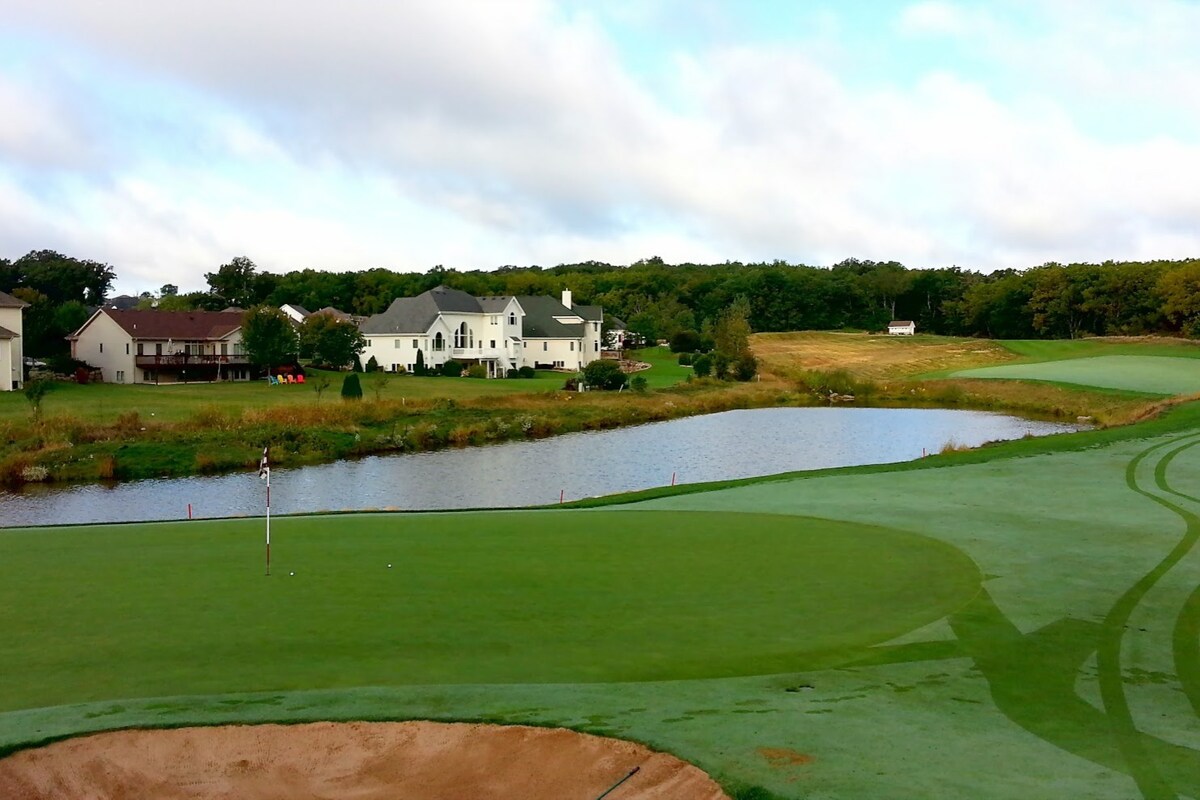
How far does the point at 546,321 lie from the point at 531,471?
179 feet

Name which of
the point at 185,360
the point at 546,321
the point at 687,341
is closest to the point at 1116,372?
the point at 687,341

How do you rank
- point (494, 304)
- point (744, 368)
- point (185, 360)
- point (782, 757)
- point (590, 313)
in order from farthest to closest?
point (590, 313)
point (494, 304)
point (744, 368)
point (185, 360)
point (782, 757)

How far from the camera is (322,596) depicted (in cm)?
1282

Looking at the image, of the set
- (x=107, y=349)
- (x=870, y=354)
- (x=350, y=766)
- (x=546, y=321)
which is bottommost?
(x=350, y=766)

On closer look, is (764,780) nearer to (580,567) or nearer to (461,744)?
(461,744)

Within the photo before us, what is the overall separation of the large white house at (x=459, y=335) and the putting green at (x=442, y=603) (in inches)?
2514

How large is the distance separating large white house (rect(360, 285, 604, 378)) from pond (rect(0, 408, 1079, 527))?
1171 inches

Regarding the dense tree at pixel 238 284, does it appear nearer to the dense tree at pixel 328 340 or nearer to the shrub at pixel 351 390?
the dense tree at pixel 328 340

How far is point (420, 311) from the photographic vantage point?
83000mm

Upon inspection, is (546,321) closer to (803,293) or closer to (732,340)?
(732,340)

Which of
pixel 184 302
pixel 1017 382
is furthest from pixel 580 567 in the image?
pixel 184 302

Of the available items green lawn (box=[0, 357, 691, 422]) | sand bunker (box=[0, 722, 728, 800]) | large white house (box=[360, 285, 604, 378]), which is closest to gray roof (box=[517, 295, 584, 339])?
large white house (box=[360, 285, 604, 378])

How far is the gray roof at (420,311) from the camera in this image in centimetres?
8194

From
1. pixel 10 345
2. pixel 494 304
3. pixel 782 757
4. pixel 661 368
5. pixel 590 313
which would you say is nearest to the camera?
pixel 782 757
